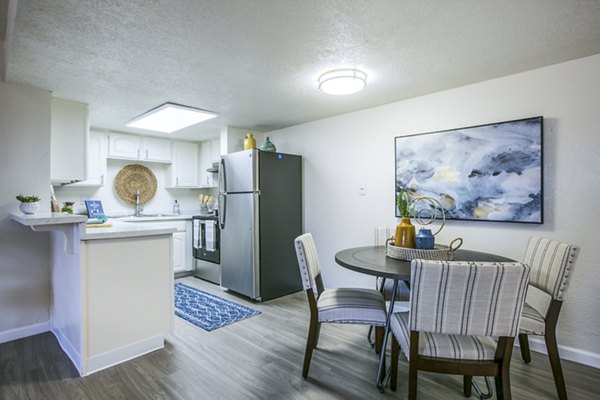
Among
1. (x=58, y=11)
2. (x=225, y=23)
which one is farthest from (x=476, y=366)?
(x=58, y=11)

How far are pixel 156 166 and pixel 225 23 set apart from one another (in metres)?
3.94

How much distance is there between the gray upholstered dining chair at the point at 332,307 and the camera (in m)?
1.94

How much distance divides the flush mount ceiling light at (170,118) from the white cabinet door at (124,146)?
56cm

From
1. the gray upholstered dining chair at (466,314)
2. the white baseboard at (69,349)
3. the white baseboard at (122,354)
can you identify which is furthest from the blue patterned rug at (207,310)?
the gray upholstered dining chair at (466,314)

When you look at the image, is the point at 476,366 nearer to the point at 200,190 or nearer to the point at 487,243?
the point at 487,243

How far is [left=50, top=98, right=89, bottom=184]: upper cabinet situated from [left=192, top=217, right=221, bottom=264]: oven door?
1.57 m

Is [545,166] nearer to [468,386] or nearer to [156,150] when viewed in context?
[468,386]

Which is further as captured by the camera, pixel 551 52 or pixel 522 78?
pixel 522 78

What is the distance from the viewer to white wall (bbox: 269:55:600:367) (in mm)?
2166

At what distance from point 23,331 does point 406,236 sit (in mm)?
3306

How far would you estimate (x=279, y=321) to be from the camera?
2.93 m

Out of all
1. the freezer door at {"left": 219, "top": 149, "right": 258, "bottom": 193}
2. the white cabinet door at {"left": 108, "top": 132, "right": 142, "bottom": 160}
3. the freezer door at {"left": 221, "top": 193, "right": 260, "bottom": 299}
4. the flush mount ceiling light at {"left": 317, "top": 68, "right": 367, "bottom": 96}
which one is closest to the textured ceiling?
the flush mount ceiling light at {"left": 317, "top": 68, "right": 367, "bottom": 96}

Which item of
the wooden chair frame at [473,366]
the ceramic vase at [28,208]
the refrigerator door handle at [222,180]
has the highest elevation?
the refrigerator door handle at [222,180]

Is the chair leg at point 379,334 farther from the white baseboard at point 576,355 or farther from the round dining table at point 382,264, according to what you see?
the white baseboard at point 576,355
